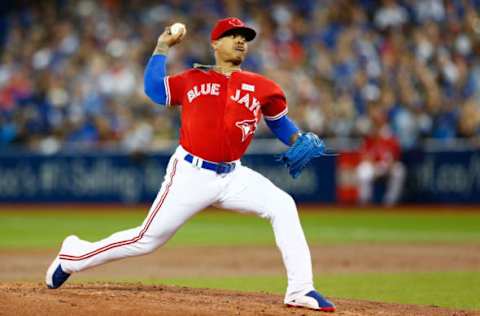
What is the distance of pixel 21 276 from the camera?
32.6 ft

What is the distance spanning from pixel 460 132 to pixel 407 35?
2299 mm

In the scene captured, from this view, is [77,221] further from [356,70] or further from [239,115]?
[239,115]

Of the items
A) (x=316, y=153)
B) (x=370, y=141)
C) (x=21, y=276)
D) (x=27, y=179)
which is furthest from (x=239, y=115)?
(x=27, y=179)

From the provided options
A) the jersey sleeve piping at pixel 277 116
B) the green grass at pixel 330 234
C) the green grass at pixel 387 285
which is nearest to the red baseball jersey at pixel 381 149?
the green grass at pixel 330 234

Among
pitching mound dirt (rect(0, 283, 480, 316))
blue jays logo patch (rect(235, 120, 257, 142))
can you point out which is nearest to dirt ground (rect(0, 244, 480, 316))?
pitching mound dirt (rect(0, 283, 480, 316))

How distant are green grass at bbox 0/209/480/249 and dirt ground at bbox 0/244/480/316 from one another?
107 cm

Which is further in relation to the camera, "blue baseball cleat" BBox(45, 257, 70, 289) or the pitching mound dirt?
"blue baseball cleat" BBox(45, 257, 70, 289)

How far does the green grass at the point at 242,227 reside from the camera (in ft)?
46.4

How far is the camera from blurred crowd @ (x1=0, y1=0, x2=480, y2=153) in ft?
61.8

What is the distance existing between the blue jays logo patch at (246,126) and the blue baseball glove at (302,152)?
0.34 meters

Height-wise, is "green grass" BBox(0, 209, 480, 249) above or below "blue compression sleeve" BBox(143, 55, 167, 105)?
below

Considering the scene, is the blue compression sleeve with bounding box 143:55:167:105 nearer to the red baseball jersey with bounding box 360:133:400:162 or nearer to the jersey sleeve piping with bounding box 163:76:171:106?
the jersey sleeve piping with bounding box 163:76:171:106

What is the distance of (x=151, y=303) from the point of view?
6570mm

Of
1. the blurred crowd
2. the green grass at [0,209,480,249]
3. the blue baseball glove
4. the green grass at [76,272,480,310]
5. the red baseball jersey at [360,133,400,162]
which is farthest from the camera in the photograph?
the red baseball jersey at [360,133,400,162]
